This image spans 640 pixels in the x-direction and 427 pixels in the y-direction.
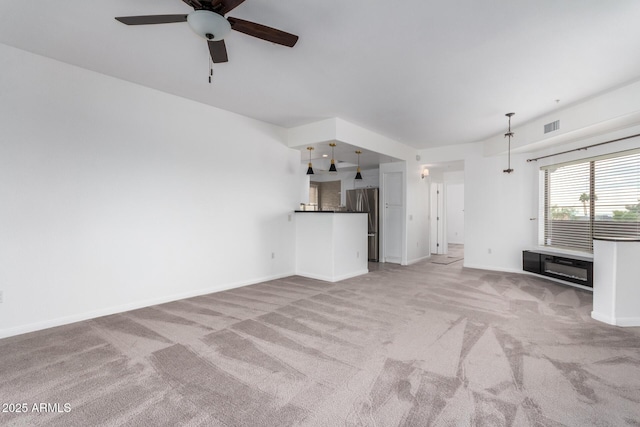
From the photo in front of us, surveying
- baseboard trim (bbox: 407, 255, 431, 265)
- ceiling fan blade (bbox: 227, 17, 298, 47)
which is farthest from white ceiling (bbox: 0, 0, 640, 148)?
baseboard trim (bbox: 407, 255, 431, 265)

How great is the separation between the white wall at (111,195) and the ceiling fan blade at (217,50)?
1.82 meters

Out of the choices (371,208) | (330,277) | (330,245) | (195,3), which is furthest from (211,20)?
(371,208)

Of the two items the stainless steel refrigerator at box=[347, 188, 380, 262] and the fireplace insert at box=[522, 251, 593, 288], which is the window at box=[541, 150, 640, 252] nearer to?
the fireplace insert at box=[522, 251, 593, 288]

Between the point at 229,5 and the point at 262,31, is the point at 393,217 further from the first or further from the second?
the point at 229,5

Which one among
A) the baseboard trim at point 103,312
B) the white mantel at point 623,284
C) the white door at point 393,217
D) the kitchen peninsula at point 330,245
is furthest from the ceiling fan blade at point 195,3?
the white door at point 393,217

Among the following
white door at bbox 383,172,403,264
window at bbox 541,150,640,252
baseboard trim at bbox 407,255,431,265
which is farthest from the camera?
white door at bbox 383,172,403,264

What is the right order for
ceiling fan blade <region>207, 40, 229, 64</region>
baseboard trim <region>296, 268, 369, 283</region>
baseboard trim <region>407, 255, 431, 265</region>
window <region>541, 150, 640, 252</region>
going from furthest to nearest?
baseboard trim <region>407, 255, 431, 265</region>, baseboard trim <region>296, 268, 369, 283</region>, window <region>541, 150, 640, 252</region>, ceiling fan blade <region>207, 40, 229, 64</region>

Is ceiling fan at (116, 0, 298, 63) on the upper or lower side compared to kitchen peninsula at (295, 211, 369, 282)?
upper

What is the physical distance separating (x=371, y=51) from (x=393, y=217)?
16.6 feet

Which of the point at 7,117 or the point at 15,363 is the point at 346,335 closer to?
the point at 15,363

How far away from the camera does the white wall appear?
9.75ft

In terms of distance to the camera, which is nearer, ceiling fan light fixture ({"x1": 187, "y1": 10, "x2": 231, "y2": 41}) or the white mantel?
ceiling fan light fixture ({"x1": 187, "y1": 10, "x2": 231, "y2": 41})

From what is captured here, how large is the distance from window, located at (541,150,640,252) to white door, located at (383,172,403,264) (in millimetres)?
2827

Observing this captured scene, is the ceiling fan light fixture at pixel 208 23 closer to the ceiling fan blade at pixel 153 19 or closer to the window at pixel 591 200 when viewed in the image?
the ceiling fan blade at pixel 153 19
